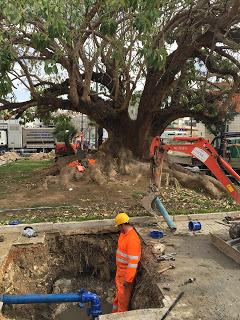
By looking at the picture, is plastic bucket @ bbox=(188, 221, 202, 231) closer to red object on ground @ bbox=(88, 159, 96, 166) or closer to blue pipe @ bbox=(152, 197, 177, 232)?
blue pipe @ bbox=(152, 197, 177, 232)

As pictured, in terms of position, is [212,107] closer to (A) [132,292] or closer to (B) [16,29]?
(B) [16,29]

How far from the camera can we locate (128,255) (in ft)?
23.3

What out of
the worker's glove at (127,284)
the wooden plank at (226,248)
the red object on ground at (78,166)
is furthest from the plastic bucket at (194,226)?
the red object on ground at (78,166)

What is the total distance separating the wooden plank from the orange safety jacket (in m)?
2.04

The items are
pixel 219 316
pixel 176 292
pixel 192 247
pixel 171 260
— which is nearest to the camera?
pixel 219 316

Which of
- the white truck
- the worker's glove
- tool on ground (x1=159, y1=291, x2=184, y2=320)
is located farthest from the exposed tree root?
the white truck

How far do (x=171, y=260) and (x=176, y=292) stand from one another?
4.96ft

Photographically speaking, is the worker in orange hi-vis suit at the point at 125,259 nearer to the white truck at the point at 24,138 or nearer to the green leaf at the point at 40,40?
the green leaf at the point at 40,40

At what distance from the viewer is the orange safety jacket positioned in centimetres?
709

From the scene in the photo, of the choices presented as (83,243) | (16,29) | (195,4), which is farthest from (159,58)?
(83,243)

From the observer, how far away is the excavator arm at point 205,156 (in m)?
9.62

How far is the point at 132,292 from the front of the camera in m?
A: 7.56

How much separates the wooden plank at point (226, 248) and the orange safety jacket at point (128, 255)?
204 centimetres

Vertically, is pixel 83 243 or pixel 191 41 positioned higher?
pixel 191 41
